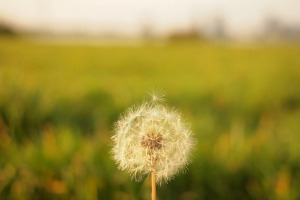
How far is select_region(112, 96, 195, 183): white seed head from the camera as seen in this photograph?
31cm

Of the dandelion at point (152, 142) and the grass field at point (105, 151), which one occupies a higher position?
the grass field at point (105, 151)

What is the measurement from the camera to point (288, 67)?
19.2 ft

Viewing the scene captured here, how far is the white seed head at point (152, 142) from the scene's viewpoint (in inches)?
12.3

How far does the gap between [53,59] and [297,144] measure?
609cm

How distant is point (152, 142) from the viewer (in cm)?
31

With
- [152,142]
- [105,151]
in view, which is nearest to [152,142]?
[152,142]

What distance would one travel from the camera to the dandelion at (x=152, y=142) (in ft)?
1.03

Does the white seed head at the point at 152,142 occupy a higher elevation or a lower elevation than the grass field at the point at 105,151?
lower

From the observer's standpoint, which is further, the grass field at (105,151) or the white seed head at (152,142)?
the grass field at (105,151)

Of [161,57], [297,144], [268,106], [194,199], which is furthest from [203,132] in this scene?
[161,57]

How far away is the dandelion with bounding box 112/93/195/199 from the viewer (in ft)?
1.03

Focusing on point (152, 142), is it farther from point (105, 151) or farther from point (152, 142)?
Answer: point (105, 151)

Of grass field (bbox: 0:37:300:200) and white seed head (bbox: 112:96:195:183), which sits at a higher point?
grass field (bbox: 0:37:300:200)

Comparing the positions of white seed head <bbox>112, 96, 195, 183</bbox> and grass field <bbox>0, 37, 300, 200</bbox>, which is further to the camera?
grass field <bbox>0, 37, 300, 200</bbox>
